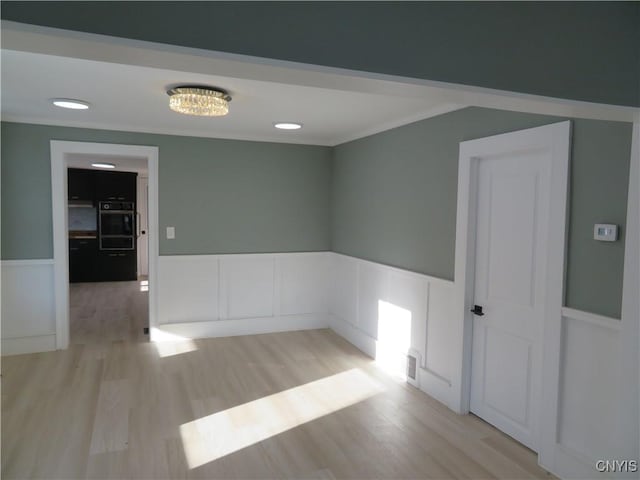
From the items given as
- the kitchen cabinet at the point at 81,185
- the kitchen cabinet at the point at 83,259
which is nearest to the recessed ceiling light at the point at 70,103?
the kitchen cabinet at the point at 81,185

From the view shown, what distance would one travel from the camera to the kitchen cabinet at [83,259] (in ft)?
28.3

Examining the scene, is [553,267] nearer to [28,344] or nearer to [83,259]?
[28,344]

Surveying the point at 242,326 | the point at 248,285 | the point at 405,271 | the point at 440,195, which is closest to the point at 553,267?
the point at 440,195

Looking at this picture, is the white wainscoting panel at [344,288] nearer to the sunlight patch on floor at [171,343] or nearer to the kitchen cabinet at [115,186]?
the sunlight patch on floor at [171,343]

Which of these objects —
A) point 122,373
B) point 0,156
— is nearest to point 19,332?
point 122,373

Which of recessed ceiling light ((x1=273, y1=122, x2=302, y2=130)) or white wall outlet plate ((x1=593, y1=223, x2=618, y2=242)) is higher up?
recessed ceiling light ((x1=273, y1=122, x2=302, y2=130))

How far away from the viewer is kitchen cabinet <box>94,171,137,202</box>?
8.81 metres

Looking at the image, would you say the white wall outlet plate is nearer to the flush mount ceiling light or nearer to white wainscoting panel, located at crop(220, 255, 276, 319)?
the flush mount ceiling light

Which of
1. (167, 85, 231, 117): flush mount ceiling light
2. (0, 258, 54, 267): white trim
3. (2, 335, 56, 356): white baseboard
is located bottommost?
(2, 335, 56, 356): white baseboard

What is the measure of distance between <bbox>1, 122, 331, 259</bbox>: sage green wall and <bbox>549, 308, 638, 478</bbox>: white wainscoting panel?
3513mm

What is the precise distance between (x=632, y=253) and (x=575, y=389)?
34.3 inches

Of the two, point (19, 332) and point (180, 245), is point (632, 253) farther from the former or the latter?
point (19, 332)

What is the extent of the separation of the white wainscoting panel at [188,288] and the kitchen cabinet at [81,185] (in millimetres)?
4782

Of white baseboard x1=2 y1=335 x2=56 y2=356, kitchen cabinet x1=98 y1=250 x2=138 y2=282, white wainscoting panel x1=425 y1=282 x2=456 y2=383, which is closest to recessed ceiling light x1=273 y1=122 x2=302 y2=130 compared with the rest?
white wainscoting panel x1=425 y1=282 x2=456 y2=383
